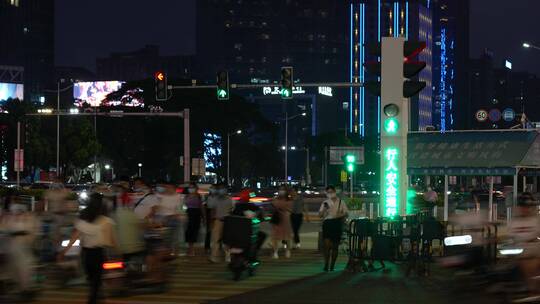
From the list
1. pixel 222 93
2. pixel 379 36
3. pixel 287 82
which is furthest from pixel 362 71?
pixel 287 82

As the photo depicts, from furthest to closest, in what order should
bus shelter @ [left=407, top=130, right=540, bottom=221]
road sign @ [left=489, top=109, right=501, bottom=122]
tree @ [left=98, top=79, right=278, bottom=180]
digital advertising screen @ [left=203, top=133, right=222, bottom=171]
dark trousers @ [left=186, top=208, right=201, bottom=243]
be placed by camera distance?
digital advertising screen @ [left=203, top=133, right=222, bottom=171], tree @ [left=98, top=79, right=278, bottom=180], road sign @ [left=489, top=109, right=501, bottom=122], bus shelter @ [left=407, top=130, right=540, bottom=221], dark trousers @ [left=186, top=208, right=201, bottom=243]

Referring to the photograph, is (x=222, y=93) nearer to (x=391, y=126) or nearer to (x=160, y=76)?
(x=160, y=76)

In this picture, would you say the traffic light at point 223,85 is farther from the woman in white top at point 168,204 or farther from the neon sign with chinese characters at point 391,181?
the woman in white top at point 168,204

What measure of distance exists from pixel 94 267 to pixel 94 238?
0.48 metres

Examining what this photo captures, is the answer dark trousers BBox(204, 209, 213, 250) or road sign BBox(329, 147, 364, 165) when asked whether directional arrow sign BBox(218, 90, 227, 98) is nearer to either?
dark trousers BBox(204, 209, 213, 250)

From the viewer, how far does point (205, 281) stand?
17.6 metres

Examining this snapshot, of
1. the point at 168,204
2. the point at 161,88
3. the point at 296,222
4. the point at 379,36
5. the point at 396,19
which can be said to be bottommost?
the point at 296,222

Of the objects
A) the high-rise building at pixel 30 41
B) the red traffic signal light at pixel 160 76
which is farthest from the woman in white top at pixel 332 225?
the high-rise building at pixel 30 41

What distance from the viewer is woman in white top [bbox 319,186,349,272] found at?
19453mm

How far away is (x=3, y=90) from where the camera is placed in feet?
364

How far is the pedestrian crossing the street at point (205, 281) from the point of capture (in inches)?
587

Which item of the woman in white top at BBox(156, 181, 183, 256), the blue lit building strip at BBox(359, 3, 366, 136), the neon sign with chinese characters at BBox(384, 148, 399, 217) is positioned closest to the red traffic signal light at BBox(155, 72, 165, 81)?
the neon sign with chinese characters at BBox(384, 148, 399, 217)

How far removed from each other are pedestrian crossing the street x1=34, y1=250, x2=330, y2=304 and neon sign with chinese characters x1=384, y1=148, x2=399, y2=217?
242cm

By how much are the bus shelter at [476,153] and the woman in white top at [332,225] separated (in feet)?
49.0
